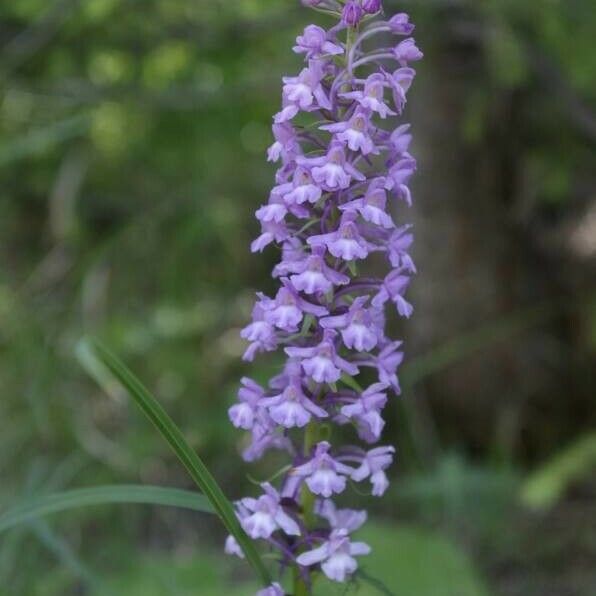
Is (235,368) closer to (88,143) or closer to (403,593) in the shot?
(88,143)

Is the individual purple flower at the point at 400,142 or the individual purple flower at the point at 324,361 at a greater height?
the individual purple flower at the point at 400,142

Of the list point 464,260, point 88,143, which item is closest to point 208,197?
point 88,143

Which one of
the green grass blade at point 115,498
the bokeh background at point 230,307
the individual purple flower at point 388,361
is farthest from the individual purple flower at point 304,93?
the bokeh background at point 230,307

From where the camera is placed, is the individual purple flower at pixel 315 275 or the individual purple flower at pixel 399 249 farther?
the individual purple flower at pixel 399 249

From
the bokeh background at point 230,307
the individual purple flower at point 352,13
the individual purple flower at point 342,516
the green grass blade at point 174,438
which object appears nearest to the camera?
the green grass blade at point 174,438

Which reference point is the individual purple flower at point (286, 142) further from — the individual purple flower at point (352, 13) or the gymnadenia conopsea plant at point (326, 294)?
the individual purple flower at point (352, 13)

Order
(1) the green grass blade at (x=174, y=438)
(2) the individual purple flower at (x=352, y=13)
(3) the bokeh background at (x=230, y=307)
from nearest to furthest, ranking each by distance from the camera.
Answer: (1) the green grass blade at (x=174, y=438), (2) the individual purple flower at (x=352, y=13), (3) the bokeh background at (x=230, y=307)

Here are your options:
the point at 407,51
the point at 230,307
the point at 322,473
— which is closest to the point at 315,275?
the point at 322,473

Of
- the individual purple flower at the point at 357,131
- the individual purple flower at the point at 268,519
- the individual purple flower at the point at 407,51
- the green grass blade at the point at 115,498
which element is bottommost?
the individual purple flower at the point at 268,519
